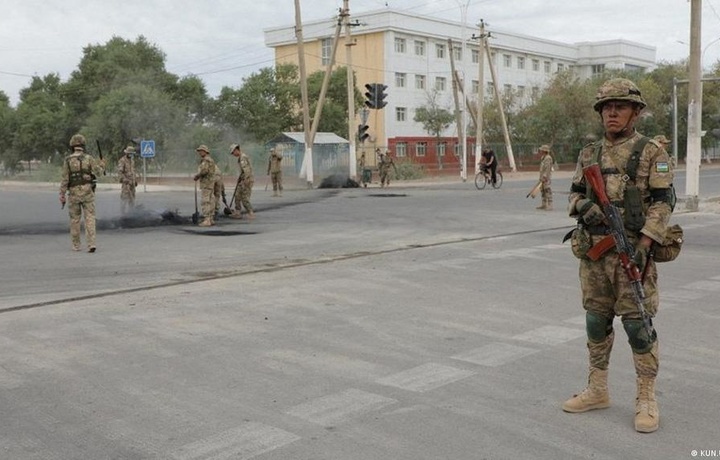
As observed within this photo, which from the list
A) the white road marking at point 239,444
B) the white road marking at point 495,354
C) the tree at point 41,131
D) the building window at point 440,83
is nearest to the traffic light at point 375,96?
the white road marking at point 495,354

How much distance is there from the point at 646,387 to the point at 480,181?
2608 cm

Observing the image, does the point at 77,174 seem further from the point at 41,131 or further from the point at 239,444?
the point at 41,131

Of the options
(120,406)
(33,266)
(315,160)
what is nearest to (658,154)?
(120,406)

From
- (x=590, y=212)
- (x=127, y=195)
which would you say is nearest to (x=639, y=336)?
(x=590, y=212)

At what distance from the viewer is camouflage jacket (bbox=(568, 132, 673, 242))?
4129 mm

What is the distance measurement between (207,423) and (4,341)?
2.84m

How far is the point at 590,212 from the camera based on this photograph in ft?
13.8

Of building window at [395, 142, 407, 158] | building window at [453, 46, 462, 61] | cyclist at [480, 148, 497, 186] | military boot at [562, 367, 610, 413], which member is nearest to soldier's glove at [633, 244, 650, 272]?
military boot at [562, 367, 610, 413]

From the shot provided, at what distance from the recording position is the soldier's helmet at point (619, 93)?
4160mm

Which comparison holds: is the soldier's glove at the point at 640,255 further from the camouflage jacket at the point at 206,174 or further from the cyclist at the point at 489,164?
the cyclist at the point at 489,164

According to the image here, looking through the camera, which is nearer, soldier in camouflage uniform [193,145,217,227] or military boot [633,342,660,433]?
military boot [633,342,660,433]

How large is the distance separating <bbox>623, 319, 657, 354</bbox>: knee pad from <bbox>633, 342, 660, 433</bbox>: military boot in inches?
1.4

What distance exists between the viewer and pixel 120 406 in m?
4.62

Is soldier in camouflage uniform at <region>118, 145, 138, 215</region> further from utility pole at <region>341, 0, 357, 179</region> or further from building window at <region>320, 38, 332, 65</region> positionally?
building window at <region>320, 38, 332, 65</region>
